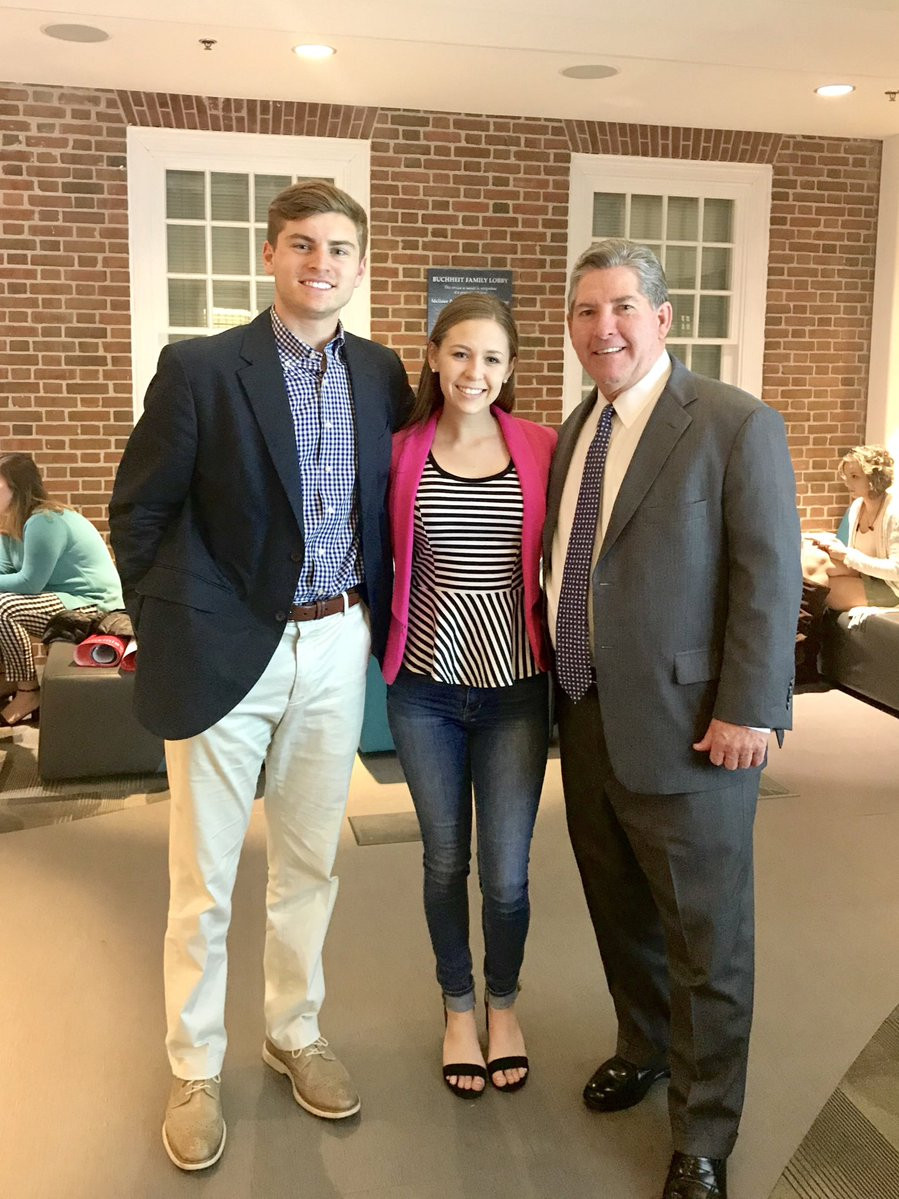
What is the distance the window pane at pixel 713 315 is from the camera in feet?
24.3

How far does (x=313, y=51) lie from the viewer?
17.7 feet

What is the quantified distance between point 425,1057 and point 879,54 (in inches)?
204

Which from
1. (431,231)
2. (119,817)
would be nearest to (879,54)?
(431,231)

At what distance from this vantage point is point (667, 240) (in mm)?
7242

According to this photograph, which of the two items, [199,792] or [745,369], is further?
[745,369]

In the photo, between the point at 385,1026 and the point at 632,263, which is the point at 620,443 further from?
the point at 385,1026

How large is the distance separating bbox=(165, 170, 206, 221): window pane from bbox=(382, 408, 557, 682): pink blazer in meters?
4.82

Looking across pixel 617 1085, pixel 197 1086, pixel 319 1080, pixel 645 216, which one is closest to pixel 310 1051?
pixel 319 1080

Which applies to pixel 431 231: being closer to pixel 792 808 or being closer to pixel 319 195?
pixel 792 808

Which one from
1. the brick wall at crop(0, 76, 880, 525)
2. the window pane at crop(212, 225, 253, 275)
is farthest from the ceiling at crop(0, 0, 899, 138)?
the window pane at crop(212, 225, 253, 275)

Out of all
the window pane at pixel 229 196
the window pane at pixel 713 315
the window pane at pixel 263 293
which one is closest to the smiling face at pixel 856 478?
the window pane at pixel 713 315

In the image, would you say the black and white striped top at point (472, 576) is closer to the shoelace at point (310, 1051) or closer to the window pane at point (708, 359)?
the shoelace at point (310, 1051)

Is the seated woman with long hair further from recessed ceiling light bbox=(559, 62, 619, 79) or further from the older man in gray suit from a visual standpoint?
the older man in gray suit

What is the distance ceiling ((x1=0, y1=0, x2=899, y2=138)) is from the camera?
477 cm
